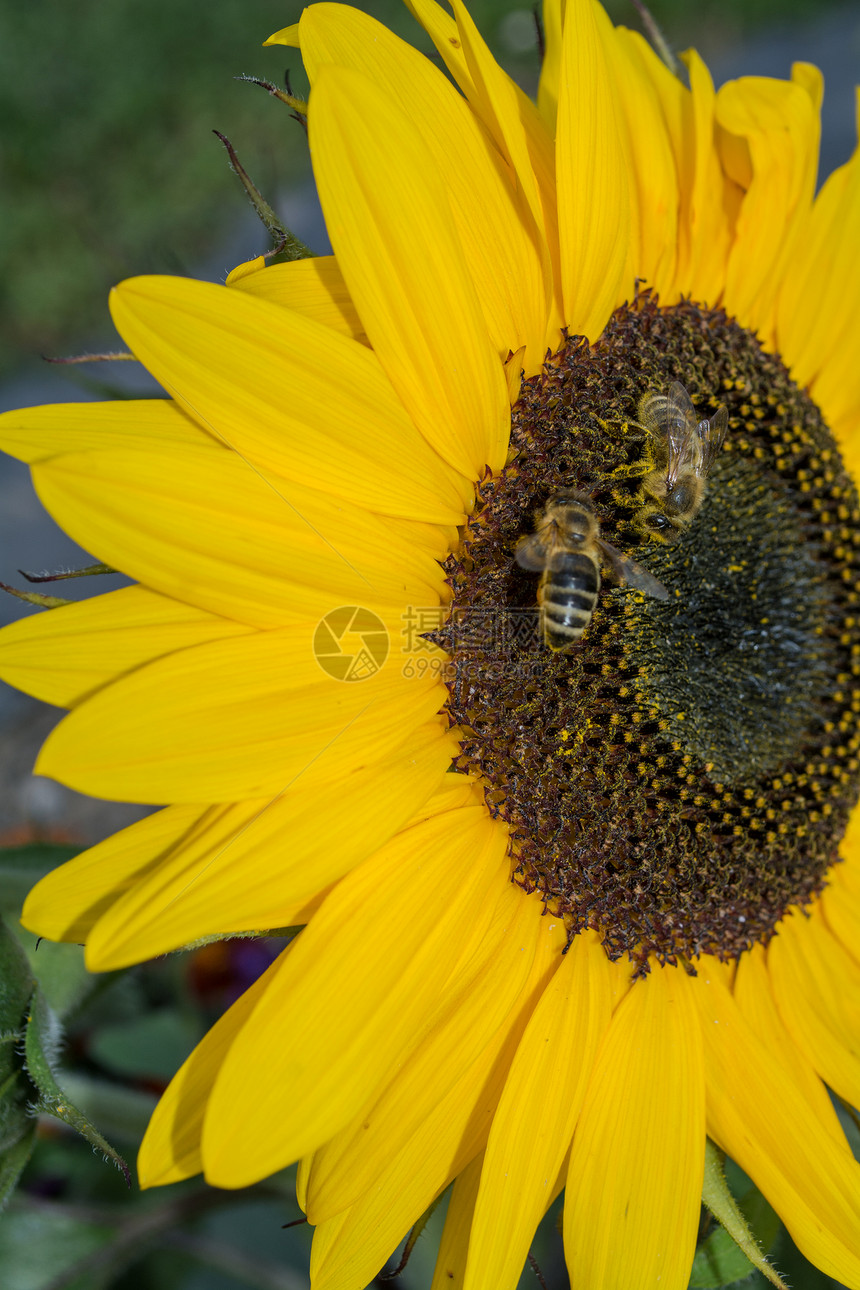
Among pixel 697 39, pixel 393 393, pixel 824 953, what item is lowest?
pixel 824 953

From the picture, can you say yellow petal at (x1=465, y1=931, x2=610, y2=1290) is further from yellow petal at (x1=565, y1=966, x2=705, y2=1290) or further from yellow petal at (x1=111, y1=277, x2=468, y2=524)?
yellow petal at (x1=111, y1=277, x2=468, y2=524)

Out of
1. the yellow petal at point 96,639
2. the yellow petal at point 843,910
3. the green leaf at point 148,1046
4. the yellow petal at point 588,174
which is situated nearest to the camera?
the yellow petal at point 96,639

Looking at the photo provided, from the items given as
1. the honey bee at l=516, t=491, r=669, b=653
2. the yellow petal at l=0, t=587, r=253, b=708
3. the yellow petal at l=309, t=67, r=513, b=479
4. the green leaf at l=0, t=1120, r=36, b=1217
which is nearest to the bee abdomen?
the honey bee at l=516, t=491, r=669, b=653

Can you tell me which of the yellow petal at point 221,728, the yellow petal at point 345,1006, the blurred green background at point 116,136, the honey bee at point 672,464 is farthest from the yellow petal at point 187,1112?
the blurred green background at point 116,136

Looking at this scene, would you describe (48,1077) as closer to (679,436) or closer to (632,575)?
(632,575)

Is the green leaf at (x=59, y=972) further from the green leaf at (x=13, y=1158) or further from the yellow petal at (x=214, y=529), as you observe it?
the yellow petal at (x=214, y=529)

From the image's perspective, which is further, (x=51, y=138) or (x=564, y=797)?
(x=51, y=138)

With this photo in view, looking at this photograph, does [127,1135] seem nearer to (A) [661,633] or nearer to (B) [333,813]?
(B) [333,813]

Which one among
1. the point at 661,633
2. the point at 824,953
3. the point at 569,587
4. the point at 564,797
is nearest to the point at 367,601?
the point at 569,587
